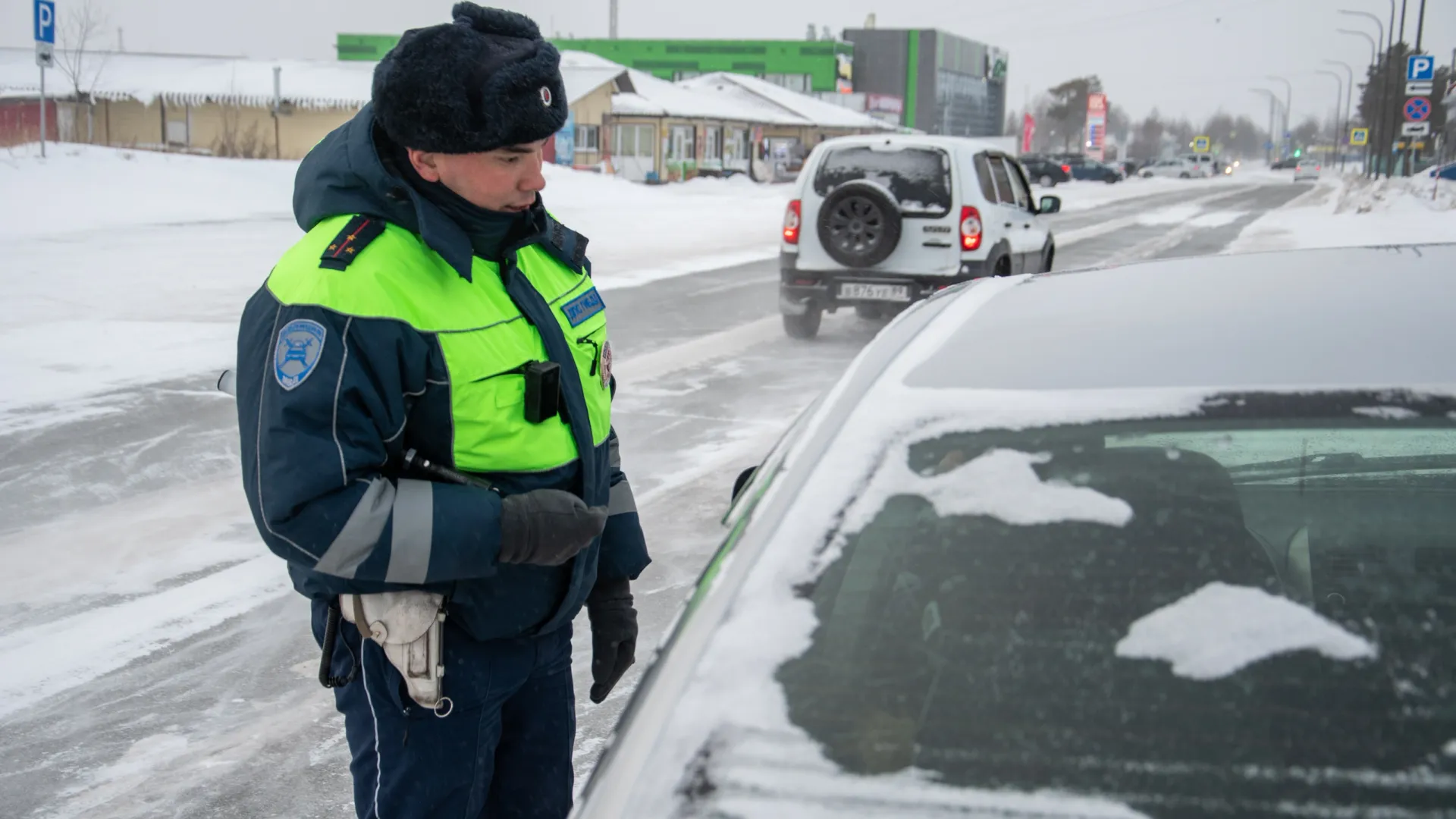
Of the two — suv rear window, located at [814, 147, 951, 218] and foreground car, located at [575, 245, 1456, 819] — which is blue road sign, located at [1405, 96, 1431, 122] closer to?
suv rear window, located at [814, 147, 951, 218]

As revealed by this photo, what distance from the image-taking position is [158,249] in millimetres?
16297

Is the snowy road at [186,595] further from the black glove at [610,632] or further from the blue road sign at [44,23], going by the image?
the blue road sign at [44,23]

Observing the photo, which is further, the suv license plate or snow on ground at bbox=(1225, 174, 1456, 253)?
snow on ground at bbox=(1225, 174, 1456, 253)

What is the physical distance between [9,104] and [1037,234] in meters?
39.9

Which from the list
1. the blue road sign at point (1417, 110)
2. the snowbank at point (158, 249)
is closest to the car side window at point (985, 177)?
the snowbank at point (158, 249)

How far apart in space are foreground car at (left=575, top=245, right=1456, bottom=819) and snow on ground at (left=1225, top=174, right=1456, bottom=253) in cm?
1667

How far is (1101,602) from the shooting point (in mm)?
1556

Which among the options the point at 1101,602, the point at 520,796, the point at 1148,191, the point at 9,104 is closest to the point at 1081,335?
the point at 1101,602

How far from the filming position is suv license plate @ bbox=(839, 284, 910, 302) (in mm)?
11031

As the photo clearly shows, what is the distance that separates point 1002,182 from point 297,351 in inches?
413

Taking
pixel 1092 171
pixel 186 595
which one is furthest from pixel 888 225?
pixel 1092 171

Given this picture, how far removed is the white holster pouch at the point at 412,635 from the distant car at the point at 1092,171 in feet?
214

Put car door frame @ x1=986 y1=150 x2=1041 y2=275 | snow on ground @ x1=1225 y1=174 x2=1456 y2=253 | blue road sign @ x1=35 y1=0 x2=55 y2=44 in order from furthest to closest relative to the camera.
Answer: snow on ground @ x1=1225 y1=174 x2=1456 y2=253 < blue road sign @ x1=35 y1=0 x2=55 y2=44 < car door frame @ x1=986 y1=150 x2=1041 y2=275

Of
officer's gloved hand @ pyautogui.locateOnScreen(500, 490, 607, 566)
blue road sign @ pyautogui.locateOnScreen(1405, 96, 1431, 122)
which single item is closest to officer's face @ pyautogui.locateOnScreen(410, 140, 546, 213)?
officer's gloved hand @ pyautogui.locateOnScreen(500, 490, 607, 566)
